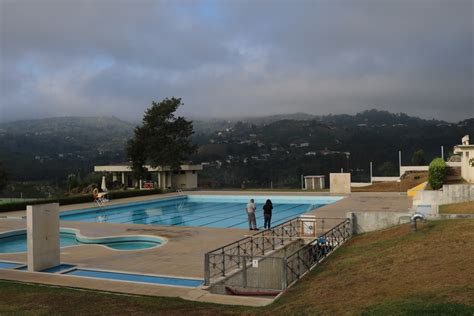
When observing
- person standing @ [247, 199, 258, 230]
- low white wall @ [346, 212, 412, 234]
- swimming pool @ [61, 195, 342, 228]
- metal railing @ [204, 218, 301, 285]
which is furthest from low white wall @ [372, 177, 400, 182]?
metal railing @ [204, 218, 301, 285]

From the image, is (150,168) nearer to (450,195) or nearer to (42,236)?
(450,195)

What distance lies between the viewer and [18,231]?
1805cm

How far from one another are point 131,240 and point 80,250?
2.74 m

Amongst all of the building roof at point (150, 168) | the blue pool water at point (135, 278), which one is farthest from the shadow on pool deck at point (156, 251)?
the building roof at point (150, 168)

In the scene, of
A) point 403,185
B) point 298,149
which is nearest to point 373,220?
point 403,185

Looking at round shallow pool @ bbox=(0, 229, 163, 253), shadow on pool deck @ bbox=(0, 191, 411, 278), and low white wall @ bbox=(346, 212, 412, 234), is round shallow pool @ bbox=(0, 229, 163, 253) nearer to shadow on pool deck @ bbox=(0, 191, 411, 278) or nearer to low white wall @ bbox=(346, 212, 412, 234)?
shadow on pool deck @ bbox=(0, 191, 411, 278)

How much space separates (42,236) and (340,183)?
78.6 ft

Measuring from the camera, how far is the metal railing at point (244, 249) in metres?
9.55

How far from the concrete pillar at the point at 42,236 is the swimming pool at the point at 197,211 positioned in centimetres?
935

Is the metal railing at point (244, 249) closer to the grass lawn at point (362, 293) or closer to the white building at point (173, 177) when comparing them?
the grass lawn at point (362, 293)

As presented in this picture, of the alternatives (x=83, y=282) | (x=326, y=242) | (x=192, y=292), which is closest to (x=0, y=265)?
(x=83, y=282)

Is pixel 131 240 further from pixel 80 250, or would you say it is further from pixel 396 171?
pixel 396 171

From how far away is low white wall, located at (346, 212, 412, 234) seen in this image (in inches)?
576

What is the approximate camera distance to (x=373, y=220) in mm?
14844
